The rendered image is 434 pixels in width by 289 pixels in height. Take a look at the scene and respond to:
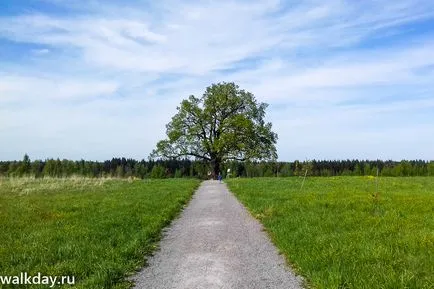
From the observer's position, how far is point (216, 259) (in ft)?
29.6

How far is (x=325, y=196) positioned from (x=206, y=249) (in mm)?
12153

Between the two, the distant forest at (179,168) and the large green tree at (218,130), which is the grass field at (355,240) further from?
the distant forest at (179,168)

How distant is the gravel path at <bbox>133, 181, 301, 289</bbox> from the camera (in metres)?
7.50

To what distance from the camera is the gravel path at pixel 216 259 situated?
7.50 metres

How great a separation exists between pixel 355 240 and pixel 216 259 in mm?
3481

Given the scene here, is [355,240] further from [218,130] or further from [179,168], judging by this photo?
[179,168]

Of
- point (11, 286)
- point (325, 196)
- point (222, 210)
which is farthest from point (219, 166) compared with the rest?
point (11, 286)

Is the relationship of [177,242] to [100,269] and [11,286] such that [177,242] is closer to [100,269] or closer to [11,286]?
[100,269]

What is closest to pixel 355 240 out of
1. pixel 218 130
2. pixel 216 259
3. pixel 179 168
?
pixel 216 259

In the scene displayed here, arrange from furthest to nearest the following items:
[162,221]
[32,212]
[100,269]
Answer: [32,212], [162,221], [100,269]

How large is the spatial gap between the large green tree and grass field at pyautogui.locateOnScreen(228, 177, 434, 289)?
31600mm

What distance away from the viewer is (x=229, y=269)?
325 inches

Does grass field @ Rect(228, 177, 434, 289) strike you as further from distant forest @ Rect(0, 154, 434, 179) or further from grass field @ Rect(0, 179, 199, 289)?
distant forest @ Rect(0, 154, 434, 179)

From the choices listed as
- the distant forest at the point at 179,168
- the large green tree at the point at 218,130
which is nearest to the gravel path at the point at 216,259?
the large green tree at the point at 218,130
